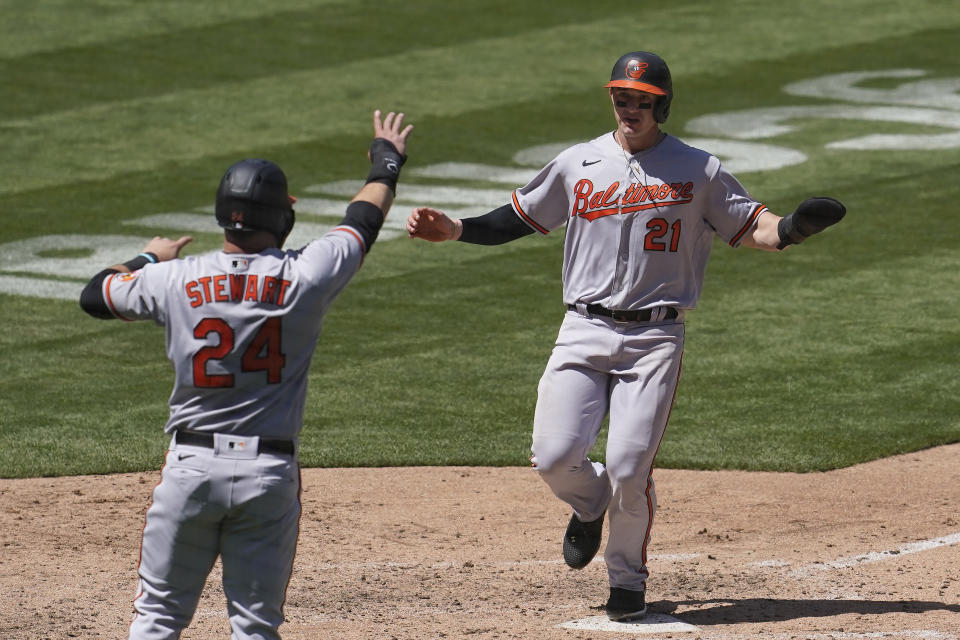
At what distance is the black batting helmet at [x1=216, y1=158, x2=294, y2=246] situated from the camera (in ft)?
14.8

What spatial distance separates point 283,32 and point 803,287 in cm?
959

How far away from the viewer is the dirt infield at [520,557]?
19.3ft

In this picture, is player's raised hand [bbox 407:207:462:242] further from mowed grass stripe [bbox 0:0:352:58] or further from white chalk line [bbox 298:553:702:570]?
mowed grass stripe [bbox 0:0:352:58]

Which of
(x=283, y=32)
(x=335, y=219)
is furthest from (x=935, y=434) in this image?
(x=283, y=32)

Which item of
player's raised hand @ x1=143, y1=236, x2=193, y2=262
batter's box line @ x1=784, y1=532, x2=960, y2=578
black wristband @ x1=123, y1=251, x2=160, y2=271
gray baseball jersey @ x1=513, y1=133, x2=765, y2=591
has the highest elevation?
player's raised hand @ x1=143, y1=236, x2=193, y2=262

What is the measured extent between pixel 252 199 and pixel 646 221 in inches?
74.5

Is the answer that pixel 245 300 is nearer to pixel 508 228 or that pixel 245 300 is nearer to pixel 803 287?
pixel 508 228

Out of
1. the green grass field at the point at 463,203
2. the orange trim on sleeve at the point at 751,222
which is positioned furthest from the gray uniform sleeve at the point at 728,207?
the green grass field at the point at 463,203

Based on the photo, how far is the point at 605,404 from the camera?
604 centimetres

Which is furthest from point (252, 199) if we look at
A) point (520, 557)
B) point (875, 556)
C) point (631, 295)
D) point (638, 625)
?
point (875, 556)

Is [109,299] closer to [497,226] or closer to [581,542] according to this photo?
[497,226]

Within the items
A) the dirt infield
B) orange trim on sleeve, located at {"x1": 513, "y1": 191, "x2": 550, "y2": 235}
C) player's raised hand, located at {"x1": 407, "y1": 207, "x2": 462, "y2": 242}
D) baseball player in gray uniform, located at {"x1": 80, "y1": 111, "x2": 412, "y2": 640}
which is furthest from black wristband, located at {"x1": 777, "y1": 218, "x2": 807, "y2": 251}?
baseball player in gray uniform, located at {"x1": 80, "y1": 111, "x2": 412, "y2": 640}

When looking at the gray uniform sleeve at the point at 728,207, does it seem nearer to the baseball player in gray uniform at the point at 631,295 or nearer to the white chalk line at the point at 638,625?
the baseball player in gray uniform at the point at 631,295

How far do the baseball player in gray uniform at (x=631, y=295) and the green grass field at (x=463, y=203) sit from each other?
8.24ft
